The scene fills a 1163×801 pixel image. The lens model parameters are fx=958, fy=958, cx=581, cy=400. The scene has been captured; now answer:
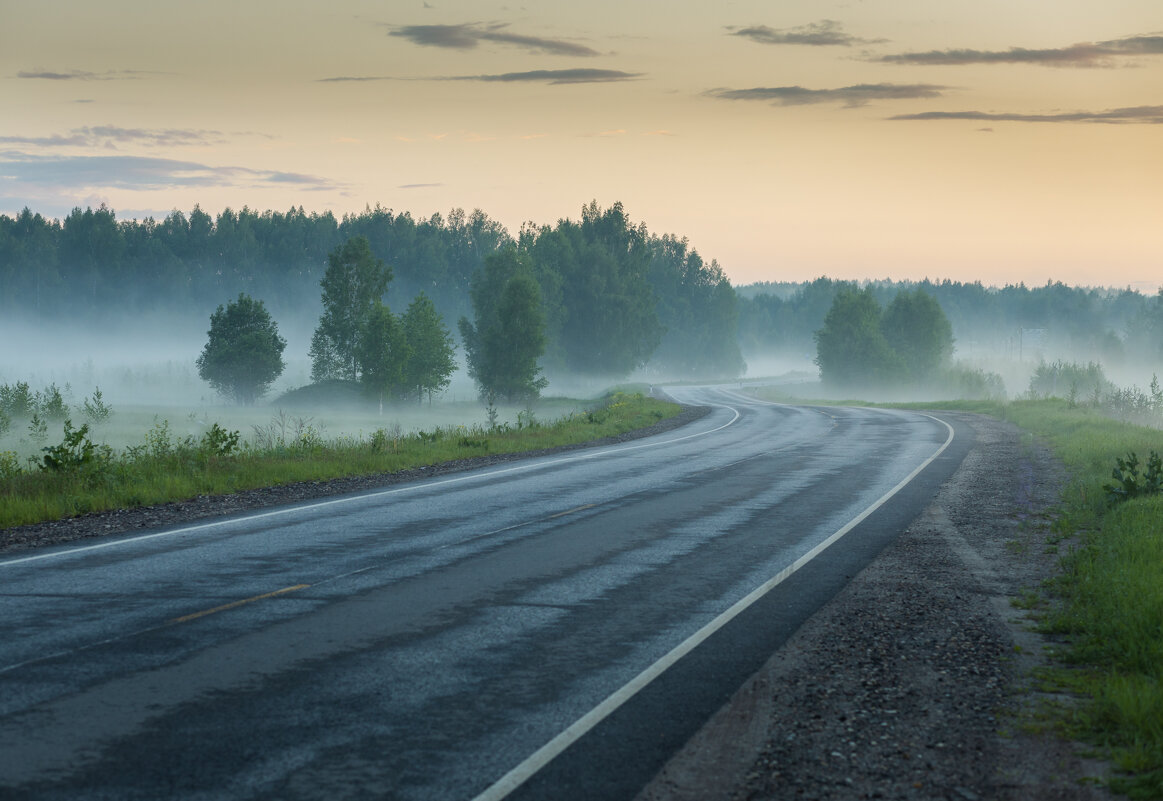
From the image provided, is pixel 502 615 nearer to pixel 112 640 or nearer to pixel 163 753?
pixel 112 640

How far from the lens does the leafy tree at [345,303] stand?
8181cm

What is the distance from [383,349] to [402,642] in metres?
66.4

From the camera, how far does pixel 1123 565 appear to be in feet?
31.5

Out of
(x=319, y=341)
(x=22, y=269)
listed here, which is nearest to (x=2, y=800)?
(x=319, y=341)

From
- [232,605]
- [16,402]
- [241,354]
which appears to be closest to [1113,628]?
[232,605]

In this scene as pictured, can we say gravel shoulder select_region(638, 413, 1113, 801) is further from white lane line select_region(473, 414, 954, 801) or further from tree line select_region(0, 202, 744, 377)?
tree line select_region(0, 202, 744, 377)

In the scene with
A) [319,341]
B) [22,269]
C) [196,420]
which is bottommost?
[196,420]

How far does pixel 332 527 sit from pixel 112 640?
19.5 feet

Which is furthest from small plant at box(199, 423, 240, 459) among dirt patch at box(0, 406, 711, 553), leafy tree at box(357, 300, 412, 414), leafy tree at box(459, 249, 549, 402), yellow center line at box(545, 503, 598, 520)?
leafy tree at box(459, 249, 549, 402)

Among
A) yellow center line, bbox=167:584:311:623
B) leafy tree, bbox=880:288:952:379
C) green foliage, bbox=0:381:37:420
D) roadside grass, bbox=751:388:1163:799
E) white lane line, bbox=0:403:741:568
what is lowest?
green foliage, bbox=0:381:37:420

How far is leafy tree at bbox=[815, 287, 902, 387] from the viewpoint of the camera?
345ft

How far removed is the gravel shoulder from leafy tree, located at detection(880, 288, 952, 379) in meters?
103

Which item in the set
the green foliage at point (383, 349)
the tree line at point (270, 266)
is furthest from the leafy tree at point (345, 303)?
the tree line at point (270, 266)

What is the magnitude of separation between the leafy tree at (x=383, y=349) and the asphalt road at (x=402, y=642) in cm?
5746
